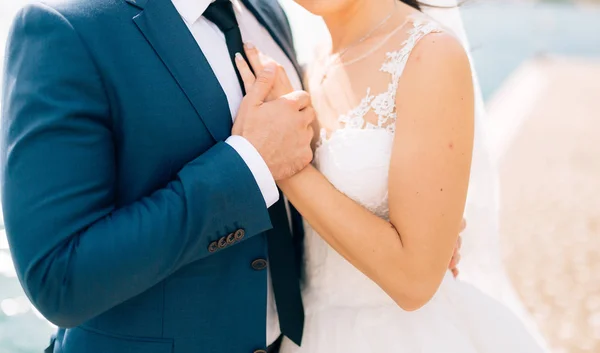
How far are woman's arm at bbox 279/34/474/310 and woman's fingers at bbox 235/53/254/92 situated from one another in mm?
248

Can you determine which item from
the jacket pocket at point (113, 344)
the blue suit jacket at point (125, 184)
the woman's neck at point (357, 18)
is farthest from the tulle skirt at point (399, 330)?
the woman's neck at point (357, 18)

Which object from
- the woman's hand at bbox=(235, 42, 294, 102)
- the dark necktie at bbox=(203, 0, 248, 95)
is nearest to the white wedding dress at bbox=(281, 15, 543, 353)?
the woman's hand at bbox=(235, 42, 294, 102)

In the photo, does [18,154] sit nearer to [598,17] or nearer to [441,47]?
[441,47]

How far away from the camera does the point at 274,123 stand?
1430 mm

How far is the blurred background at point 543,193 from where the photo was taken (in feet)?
9.20

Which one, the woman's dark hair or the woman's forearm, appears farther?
the woman's dark hair

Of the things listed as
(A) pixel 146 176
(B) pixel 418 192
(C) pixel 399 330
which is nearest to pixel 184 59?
(A) pixel 146 176

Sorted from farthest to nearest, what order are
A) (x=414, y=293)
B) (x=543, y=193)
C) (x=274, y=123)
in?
(x=543, y=193), (x=414, y=293), (x=274, y=123)

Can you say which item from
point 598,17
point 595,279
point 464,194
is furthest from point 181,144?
point 598,17

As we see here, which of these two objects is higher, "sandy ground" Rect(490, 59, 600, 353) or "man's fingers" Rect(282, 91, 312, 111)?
"man's fingers" Rect(282, 91, 312, 111)

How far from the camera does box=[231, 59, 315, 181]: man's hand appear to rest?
140 centimetres

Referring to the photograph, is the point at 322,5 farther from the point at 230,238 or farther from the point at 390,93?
Answer: the point at 230,238

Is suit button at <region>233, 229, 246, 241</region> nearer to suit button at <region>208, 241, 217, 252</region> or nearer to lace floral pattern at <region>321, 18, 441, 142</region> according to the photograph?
suit button at <region>208, 241, 217, 252</region>

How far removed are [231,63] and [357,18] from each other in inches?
20.4
